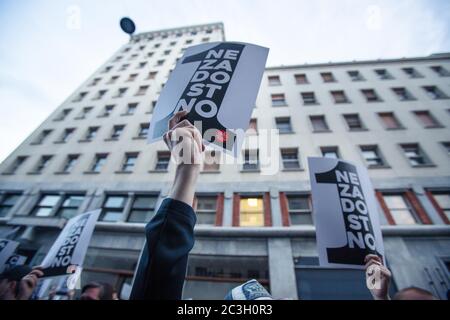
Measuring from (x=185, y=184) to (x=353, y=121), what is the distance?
1604cm

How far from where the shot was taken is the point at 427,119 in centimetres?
1345

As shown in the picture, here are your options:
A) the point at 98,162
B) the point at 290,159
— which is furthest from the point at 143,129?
the point at 290,159

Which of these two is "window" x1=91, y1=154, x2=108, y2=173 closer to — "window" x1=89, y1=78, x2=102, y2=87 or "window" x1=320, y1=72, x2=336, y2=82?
"window" x1=89, y1=78, x2=102, y2=87

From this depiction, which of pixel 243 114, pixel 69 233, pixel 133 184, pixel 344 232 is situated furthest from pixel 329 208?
pixel 133 184

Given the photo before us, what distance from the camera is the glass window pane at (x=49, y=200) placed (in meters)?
12.5

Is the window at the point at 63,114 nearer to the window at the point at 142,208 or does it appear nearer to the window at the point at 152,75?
the window at the point at 152,75

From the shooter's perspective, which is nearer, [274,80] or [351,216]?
[351,216]

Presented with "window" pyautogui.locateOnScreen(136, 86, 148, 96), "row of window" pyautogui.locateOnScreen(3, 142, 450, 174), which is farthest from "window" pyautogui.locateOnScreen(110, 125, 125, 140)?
"window" pyautogui.locateOnScreen(136, 86, 148, 96)

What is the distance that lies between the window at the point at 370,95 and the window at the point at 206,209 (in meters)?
13.8

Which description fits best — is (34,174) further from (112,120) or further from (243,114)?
(243,114)

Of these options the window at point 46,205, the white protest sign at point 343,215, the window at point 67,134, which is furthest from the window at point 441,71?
the window at point 67,134

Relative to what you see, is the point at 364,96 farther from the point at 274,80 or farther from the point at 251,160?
the point at 251,160

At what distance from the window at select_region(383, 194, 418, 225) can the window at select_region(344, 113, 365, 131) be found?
503 centimetres
